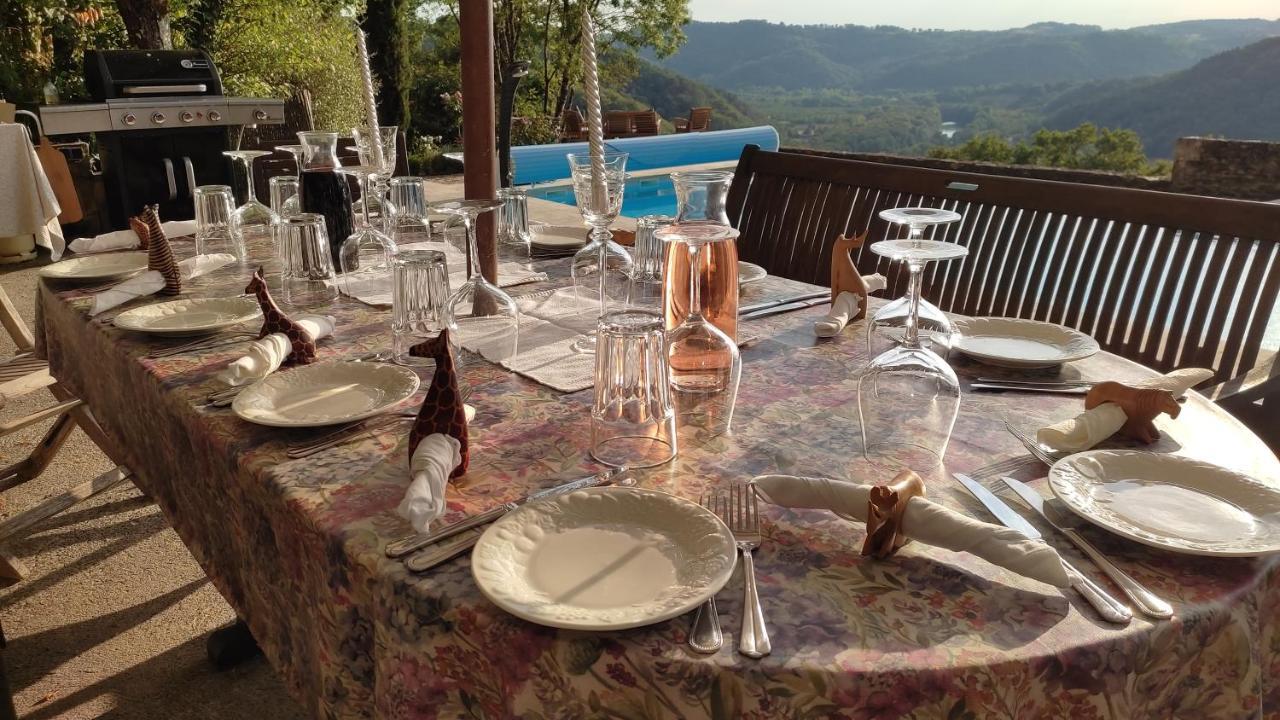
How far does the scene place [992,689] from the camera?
0.73 m

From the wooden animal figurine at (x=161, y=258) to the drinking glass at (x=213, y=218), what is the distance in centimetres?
34

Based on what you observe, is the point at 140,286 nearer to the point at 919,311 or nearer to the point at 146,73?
the point at 919,311

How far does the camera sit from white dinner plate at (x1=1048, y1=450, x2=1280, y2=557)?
0.90m

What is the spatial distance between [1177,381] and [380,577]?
1.12 m

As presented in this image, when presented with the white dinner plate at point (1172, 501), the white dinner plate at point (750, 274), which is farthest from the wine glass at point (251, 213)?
the white dinner plate at point (1172, 501)

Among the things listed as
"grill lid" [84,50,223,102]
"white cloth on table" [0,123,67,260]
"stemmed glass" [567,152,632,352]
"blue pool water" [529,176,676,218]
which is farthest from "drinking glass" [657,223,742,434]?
"blue pool water" [529,176,676,218]

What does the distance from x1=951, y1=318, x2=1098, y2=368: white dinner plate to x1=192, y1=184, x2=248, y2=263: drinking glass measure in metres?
1.81

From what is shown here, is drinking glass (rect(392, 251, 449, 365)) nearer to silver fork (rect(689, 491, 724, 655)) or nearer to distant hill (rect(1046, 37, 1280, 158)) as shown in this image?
silver fork (rect(689, 491, 724, 655))

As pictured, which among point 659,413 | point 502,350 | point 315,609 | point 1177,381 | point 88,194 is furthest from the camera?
Result: point 88,194

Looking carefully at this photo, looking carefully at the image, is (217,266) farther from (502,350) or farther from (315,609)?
(315,609)

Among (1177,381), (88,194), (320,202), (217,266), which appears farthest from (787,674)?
(88,194)

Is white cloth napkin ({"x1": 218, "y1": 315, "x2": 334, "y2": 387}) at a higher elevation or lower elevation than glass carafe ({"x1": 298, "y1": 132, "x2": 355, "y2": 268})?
lower

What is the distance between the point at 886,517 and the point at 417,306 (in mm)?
932

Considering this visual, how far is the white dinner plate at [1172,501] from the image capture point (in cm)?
90
